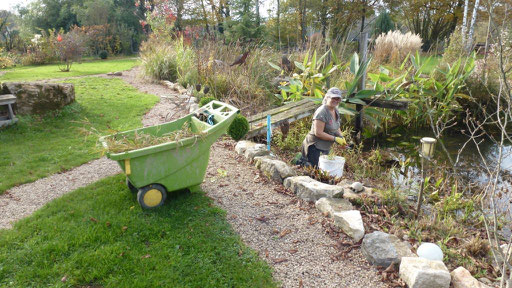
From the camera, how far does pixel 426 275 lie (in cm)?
208

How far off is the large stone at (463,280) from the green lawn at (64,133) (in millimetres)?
2879

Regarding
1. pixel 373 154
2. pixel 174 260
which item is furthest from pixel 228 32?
pixel 174 260

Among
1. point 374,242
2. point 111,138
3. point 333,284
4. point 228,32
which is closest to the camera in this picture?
point 333,284

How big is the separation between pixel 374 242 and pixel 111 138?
2.39 metres

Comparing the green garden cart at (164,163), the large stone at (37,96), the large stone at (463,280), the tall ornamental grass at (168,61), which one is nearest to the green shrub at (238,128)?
the green garden cart at (164,163)

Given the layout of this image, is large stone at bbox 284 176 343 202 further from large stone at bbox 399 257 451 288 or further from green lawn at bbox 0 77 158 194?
green lawn at bbox 0 77 158 194

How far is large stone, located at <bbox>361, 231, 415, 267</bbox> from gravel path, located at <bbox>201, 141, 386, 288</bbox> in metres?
0.07

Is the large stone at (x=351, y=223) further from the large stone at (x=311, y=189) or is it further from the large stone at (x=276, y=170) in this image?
the large stone at (x=276, y=170)

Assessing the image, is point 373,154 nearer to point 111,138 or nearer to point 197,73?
point 111,138

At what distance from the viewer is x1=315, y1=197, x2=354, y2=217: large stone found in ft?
9.62

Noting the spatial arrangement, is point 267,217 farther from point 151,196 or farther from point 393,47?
point 393,47

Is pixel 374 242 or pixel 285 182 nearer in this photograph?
pixel 374 242

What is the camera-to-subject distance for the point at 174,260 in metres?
2.35

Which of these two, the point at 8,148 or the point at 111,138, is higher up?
the point at 111,138
